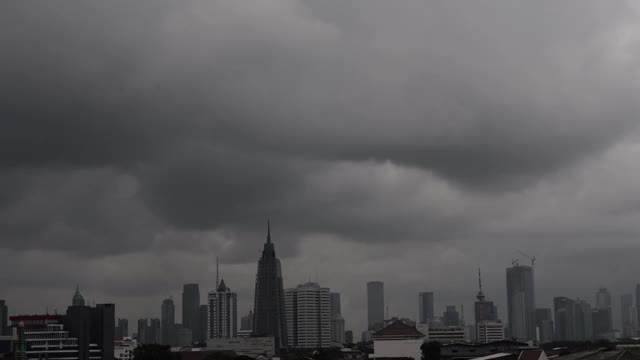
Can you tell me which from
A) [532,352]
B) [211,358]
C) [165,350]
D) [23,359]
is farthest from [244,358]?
[532,352]

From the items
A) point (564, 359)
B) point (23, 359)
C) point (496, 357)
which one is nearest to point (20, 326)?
point (23, 359)

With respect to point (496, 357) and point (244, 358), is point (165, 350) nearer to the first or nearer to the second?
point (244, 358)

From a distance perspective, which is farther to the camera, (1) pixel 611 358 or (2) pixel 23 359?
(2) pixel 23 359

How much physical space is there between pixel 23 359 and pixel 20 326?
7.89 m

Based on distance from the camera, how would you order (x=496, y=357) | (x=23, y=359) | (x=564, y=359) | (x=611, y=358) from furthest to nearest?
(x=23, y=359)
(x=496, y=357)
(x=564, y=359)
(x=611, y=358)

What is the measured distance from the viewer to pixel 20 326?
189875 millimetres

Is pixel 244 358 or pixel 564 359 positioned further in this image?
pixel 244 358

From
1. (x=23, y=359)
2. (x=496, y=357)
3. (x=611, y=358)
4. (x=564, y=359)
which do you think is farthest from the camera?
(x=23, y=359)

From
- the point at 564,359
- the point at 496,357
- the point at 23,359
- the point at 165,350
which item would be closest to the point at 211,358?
the point at 165,350

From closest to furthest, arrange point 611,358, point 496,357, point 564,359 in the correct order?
point 611,358
point 564,359
point 496,357

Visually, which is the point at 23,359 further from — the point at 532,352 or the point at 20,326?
the point at 532,352

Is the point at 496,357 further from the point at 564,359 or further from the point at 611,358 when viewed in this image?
the point at 611,358

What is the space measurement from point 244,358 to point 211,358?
16.2m

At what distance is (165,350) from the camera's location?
164750 mm
